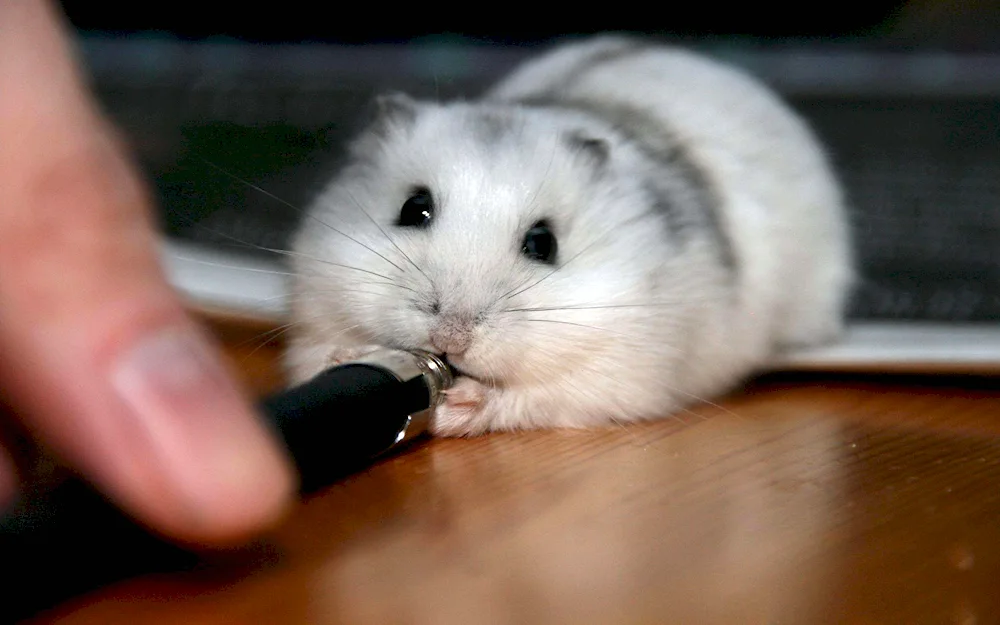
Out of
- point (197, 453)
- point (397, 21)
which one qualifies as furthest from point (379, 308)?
point (397, 21)

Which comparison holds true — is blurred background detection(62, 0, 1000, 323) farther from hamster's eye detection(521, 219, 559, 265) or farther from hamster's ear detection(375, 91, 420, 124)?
hamster's eye detection(521, 219, 559, 265)

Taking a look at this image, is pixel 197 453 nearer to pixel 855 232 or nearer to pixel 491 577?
pixel 491 577

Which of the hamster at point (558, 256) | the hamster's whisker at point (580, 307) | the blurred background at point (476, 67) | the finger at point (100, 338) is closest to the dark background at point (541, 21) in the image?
the blurred background at point (476, 67)

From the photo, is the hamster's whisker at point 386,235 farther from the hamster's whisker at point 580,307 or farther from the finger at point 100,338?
the finger at point 100,338

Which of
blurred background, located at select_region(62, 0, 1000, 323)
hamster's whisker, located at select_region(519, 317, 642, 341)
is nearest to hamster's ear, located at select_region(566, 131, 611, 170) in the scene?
hamster's whisker, located at select_region(519, 317, 642, 341)

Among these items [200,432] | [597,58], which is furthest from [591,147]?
[200,432]
